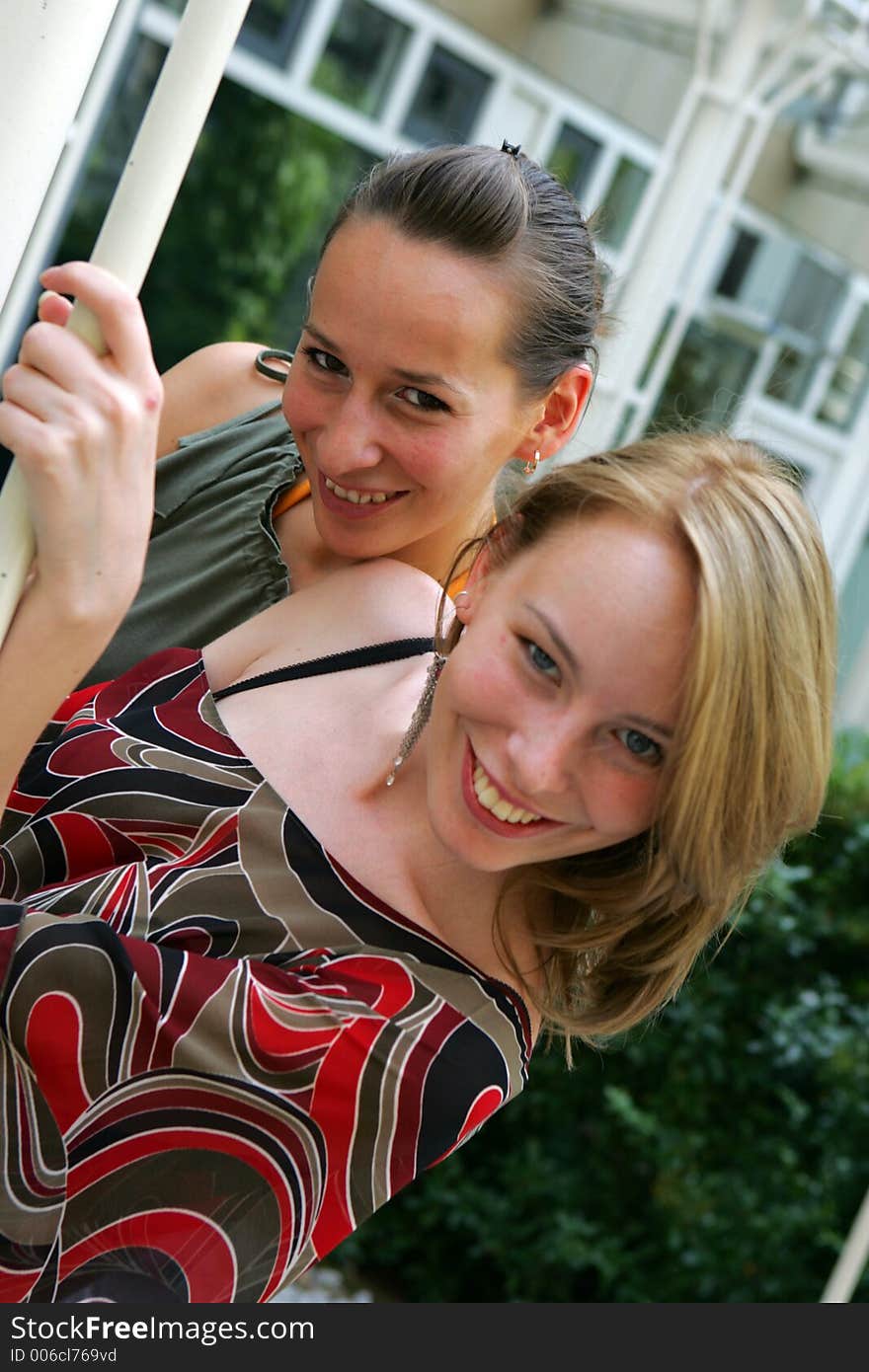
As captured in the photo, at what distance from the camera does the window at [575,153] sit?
24.6ft

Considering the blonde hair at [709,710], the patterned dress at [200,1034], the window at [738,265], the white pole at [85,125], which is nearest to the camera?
the patterned dress at [200,1034]

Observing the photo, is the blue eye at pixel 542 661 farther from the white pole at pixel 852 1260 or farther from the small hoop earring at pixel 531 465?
the white pole at pixel 852 1260

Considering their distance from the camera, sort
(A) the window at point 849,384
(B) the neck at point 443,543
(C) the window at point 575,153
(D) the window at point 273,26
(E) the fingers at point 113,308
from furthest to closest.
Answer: (A) the window at point 849,384
(C) the window at point 575,153
(D) the window at point 273,26
(B) the neck at point 443,543
(E) the fingers at point 113,308

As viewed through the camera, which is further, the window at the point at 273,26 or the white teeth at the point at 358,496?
the window at the point at 273,26

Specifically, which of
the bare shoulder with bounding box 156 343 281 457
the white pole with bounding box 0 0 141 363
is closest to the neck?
the bare shoulder with bounding box 156 343 281 457

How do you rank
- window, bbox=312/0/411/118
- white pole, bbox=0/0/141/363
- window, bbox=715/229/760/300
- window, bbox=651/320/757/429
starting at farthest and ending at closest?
window, bbox=715/229/760/300, window, bbox=651/320/757/429, window, bbox=312/0/411/118, white pole, bbox=0/0/141/363

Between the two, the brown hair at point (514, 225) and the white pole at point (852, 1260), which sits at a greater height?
the brown hair at point (514, 225)

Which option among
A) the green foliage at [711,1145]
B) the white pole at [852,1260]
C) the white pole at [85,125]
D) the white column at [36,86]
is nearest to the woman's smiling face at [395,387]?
the white column at [36,86]

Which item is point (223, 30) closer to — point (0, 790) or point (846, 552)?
point (0, 790)

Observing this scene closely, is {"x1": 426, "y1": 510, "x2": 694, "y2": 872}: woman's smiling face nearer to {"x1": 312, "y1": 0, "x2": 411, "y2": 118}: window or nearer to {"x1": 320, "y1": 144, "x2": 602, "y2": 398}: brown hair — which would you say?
{"x1": 320, "y1": 144, "x2": 602, "y2": 398}: brown hair

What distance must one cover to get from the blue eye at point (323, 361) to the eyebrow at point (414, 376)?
27 millimetres

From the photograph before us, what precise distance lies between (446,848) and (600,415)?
4.67m

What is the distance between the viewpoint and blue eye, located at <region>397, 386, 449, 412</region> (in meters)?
1.59

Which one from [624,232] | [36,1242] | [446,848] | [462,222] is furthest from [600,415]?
[36,1242]
